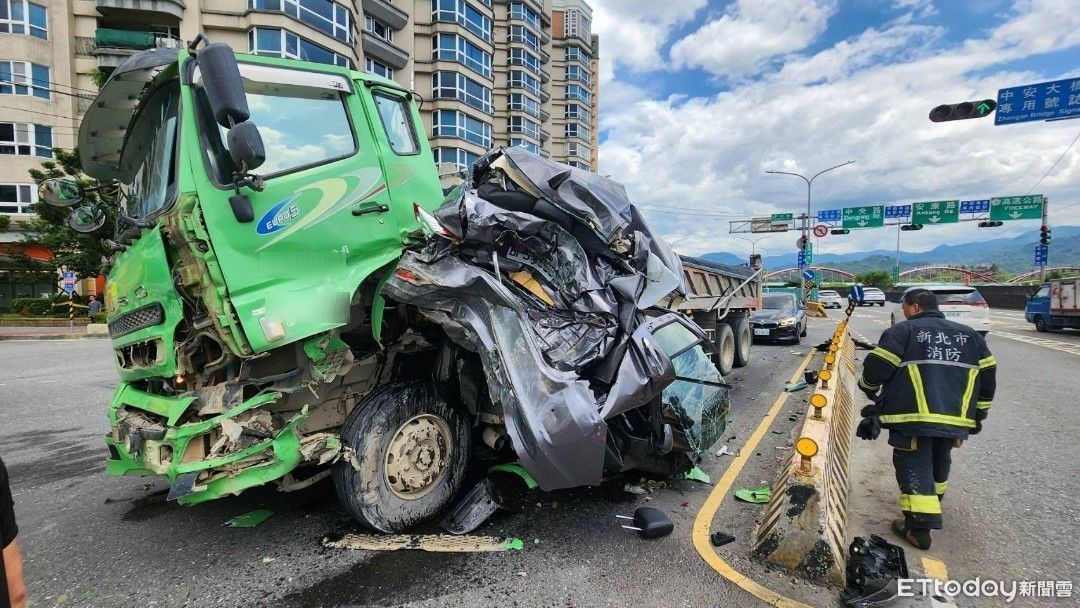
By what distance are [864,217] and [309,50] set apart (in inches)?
1484

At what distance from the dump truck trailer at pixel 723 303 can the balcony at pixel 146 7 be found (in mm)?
27751

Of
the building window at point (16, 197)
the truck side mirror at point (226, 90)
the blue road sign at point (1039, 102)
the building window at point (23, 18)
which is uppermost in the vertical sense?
the building window at point (23, 18)

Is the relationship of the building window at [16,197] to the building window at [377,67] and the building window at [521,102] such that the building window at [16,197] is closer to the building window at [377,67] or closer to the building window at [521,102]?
the building window at [377,67]

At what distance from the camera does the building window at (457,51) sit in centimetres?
3859

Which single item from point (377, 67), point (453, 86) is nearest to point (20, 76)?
point (377, 67)

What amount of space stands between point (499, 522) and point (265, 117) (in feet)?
9.90

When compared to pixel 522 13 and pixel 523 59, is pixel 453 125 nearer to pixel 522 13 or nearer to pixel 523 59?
pixel 523 59

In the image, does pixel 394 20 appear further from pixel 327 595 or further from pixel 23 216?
pixel 327 595

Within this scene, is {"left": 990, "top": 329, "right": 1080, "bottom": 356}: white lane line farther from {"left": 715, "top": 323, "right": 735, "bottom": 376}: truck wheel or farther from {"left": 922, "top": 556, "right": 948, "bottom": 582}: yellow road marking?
{"left": 922, "top": 556, "right": 948, "bottom": 582}: yellow road marking

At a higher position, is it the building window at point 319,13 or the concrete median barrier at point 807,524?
the building window at point 319,13

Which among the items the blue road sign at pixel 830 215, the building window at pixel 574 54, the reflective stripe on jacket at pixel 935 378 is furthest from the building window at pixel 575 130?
the reflective stripe on jacket at pixel 935 378

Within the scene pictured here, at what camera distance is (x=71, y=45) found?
24.8m

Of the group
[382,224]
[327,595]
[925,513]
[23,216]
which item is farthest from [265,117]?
[23,216]

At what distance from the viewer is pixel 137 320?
2.97 meters
